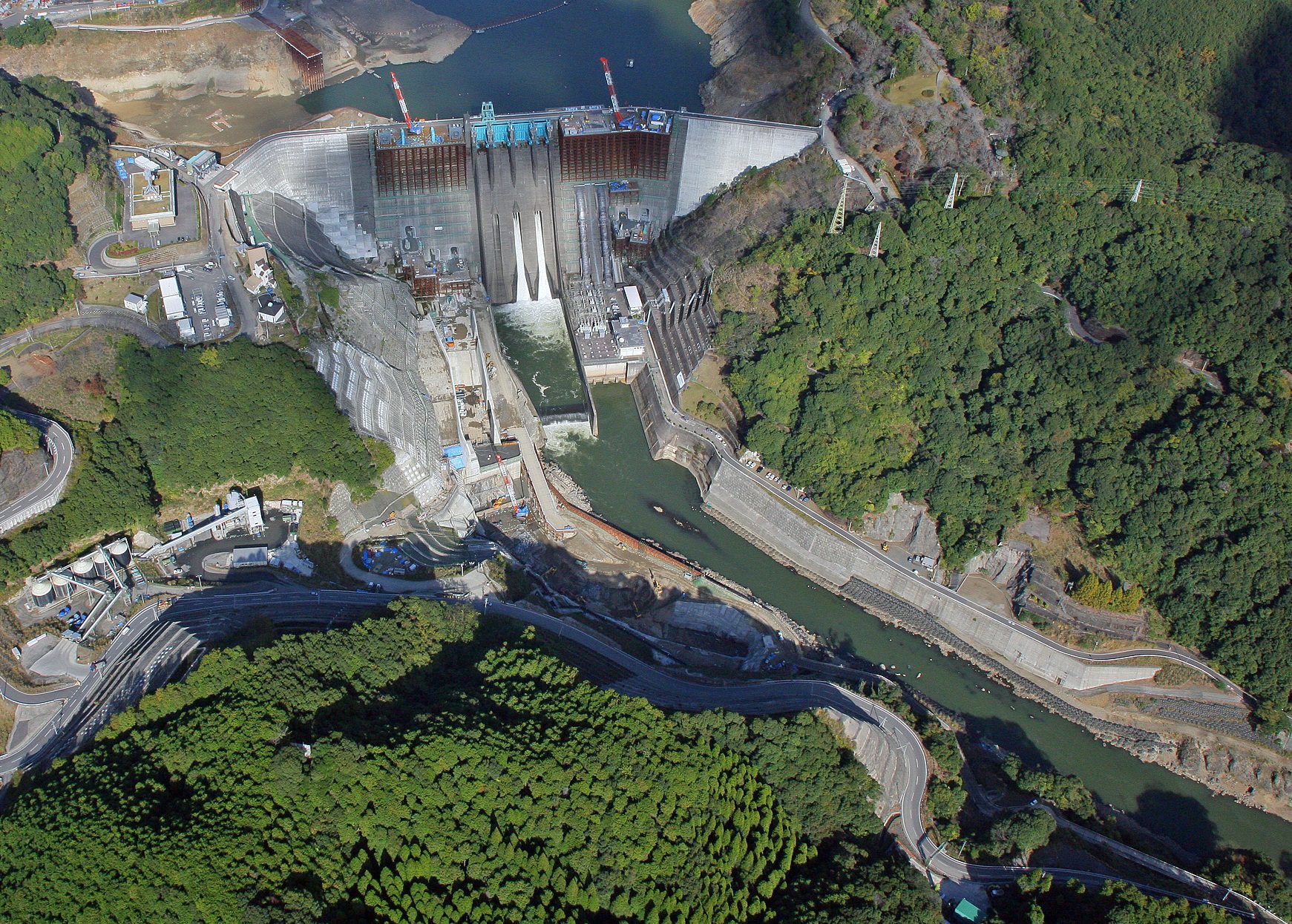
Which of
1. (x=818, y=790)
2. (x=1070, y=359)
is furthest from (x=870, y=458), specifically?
(x=818, y=790)

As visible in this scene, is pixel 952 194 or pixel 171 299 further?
pixel 952 194

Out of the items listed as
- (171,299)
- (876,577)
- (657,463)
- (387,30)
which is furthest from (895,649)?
(387,30)

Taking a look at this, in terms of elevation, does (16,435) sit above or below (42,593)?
above

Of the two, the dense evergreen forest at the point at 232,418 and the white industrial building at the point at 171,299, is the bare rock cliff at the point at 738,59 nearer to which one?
the dense evergreen forest at the point at 232,418

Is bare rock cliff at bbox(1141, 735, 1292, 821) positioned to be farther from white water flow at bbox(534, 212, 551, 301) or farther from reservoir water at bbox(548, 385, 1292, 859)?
white water flow at bbox(534, 212, 551, 301)

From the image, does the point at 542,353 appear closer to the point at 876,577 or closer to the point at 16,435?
the point at 876,577

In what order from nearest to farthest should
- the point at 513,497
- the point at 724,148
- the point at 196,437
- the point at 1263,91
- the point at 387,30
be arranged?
the point at 196,437 < the point at 513,497 < the point at 1263,91 < the point at 724,148 < the point at 387,30
